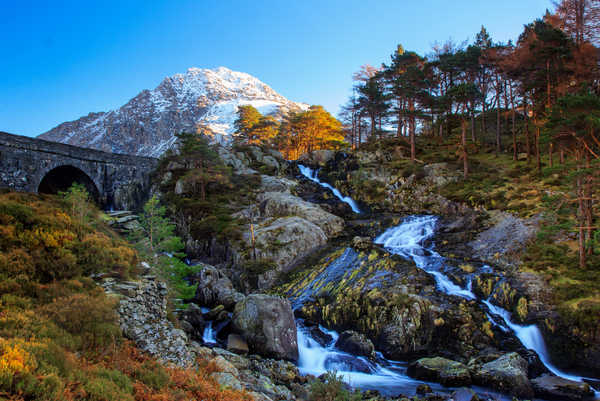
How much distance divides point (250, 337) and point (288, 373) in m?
2.82

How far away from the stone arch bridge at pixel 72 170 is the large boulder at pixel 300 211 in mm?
18708

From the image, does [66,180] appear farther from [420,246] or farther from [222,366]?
[420,246]

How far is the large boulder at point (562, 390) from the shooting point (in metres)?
10.7

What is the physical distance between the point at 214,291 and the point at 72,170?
2869 centimetres

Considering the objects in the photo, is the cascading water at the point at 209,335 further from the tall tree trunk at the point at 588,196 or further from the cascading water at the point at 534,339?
the tall tree trunk at the point at 588,196

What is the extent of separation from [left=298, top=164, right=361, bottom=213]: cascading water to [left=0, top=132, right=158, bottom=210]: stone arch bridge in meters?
21.5

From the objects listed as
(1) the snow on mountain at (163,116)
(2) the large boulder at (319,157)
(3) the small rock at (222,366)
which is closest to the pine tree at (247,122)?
(2) the large boulder at (319,157)

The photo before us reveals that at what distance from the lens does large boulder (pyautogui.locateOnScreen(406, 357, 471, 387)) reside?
11.5 metres

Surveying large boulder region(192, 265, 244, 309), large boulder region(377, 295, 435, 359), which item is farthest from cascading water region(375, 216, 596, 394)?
large boulder region(192, 265, 244, 309)

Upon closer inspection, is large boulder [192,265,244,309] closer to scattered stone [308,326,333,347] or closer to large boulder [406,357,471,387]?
scattered stone [308,326,333,347]

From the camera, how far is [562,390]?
1083 cm

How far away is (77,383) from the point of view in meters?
5.31

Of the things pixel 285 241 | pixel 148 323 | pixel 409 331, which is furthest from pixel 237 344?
pixel 285 241

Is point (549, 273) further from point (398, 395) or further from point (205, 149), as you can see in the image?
point (205, 149)
